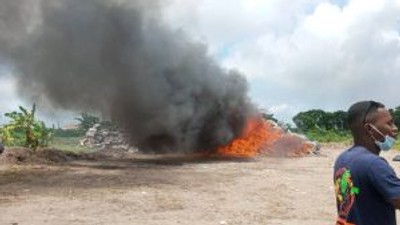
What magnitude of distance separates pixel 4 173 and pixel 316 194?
981 centimetres

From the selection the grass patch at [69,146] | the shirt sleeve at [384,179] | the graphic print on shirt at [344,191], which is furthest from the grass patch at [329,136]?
the shirt sleeve at [384,179]

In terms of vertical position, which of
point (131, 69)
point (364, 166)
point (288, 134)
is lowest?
point (364, 166)

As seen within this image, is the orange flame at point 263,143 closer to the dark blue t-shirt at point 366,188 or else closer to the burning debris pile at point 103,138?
the burning debris pile at point 103,138

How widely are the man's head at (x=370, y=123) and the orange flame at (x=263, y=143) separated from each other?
25.5 meters

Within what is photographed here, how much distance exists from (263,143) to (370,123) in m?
27.3

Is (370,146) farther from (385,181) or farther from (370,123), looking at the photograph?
(385,181)

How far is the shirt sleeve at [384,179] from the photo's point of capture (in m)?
3.33

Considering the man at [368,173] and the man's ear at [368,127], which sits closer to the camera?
the man at [368,173]

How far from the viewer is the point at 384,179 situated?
132 inches

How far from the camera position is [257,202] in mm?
12422

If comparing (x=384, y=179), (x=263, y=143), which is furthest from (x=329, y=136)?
(x=384, y=179)

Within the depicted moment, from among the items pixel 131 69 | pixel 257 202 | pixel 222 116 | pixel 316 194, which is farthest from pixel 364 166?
pixel 222 116

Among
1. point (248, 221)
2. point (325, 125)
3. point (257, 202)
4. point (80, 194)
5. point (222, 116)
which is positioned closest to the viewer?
point (248, 221)

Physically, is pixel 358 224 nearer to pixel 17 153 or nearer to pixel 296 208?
pixel 296 208
